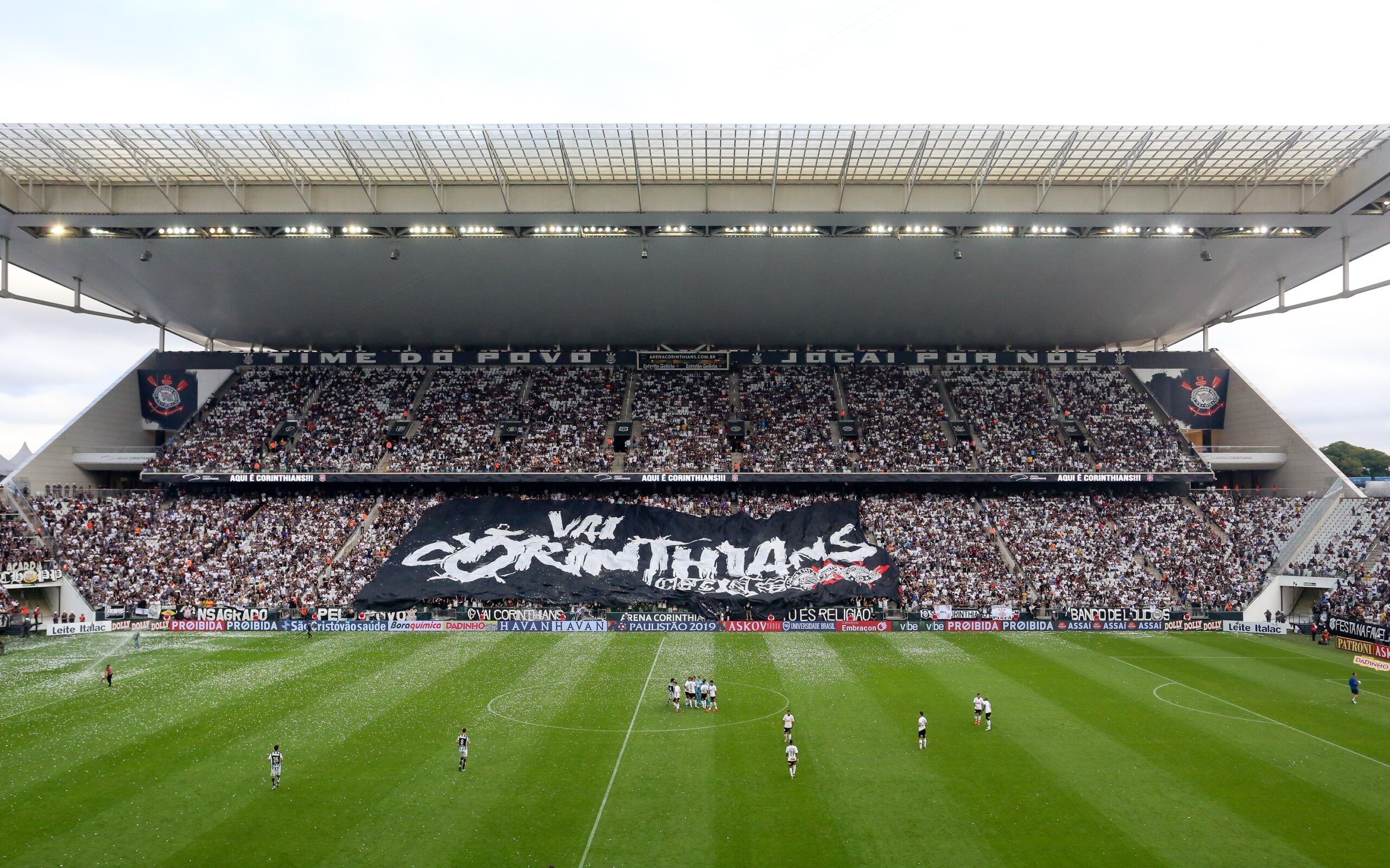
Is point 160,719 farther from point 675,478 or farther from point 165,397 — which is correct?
point 165,397

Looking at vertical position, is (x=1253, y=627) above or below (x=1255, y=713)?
above

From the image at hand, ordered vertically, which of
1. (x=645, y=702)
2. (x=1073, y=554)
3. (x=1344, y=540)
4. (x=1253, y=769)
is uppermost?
(x=1344, y=540)

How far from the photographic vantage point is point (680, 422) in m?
55.9

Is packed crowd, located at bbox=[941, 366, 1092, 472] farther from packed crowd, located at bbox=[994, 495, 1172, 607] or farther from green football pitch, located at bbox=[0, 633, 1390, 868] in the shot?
green football pitch, located at bbox=[0, 633, 1390, 868]

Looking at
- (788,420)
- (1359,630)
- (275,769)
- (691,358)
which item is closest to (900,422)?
(788,420)

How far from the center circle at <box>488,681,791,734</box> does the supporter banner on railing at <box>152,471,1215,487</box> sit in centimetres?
2133

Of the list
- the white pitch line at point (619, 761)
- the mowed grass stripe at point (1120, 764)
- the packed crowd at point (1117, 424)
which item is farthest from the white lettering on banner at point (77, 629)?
the packed crowd at point (1117, 424)

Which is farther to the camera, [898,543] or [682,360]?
[682,360]

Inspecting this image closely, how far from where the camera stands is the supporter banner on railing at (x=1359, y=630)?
35656mm

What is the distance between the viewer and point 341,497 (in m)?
52.2

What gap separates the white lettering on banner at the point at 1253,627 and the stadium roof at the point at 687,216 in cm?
1877

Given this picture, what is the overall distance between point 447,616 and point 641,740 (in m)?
22.3

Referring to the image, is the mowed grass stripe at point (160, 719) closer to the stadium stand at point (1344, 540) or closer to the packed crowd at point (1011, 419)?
the packed crowd at point (1011, 419)

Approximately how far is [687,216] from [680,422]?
61.7 ft
